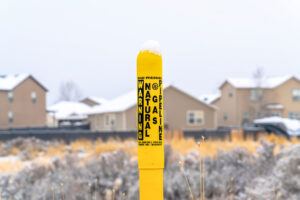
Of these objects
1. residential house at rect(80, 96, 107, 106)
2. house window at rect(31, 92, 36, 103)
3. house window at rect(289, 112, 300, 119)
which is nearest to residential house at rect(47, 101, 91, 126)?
residential house at rect(80, 96, 107, 106)

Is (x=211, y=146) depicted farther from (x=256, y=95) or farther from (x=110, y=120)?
(x=256, y=95)

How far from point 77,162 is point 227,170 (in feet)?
12.2

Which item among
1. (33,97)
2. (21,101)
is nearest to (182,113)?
(33,97)

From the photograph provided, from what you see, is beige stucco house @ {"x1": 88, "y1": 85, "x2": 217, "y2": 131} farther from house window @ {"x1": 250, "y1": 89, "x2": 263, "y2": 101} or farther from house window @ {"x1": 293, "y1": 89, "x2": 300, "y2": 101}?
house window @ {"x1": 293, "y1": 89, "x2": 300, "y2": 101}

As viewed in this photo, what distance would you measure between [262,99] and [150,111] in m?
42.2

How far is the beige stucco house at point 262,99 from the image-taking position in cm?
4081

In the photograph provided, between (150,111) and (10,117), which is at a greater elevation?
(10,117)

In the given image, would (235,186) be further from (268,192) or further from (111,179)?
(111,179)

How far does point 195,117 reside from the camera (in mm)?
30016

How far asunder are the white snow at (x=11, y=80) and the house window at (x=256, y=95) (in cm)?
2893

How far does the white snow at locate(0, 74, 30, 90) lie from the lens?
3994 centimetres

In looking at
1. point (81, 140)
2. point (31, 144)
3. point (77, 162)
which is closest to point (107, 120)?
point (81, 140)

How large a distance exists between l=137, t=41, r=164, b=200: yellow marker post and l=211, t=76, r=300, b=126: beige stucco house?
40216 mm

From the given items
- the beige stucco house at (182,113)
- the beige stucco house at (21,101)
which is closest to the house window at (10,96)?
the beige stucco house at (21,101)
